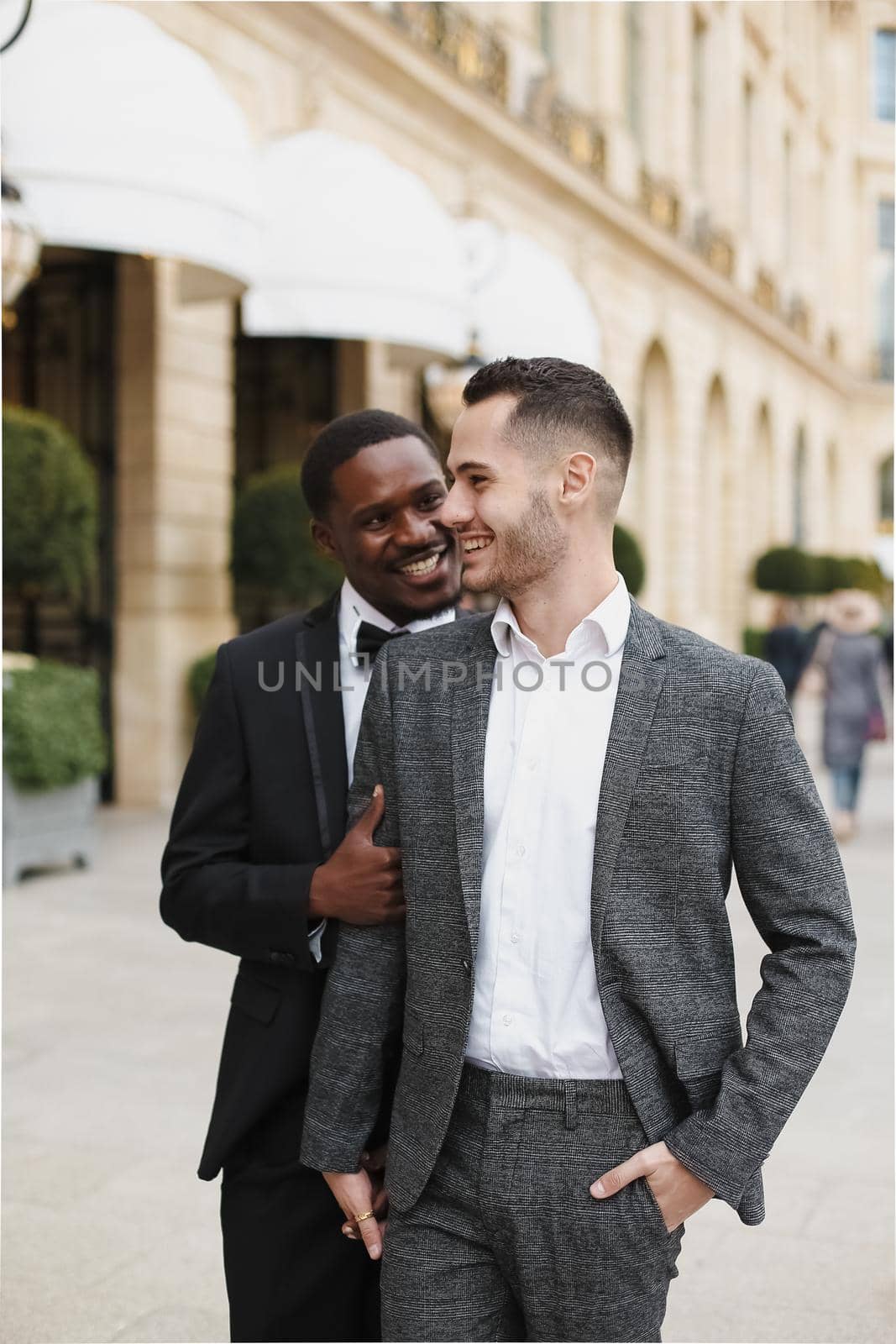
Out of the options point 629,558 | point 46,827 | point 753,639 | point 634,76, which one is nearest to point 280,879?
point 46,827

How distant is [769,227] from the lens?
3191cm

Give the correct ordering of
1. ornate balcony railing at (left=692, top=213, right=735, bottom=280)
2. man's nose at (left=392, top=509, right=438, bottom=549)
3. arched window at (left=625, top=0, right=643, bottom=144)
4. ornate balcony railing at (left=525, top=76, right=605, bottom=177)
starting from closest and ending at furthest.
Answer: man's nose at (left=392, top=509, right=438, bottom=549), ornate balcony railing at (left=525, top=76, right=605, bottom=177), arched window at (left=625, top=0, right=643, bottom=144), ornate balcony railing at (left=692, top=213, right=735, bottom=280)

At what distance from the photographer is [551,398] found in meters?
2.00

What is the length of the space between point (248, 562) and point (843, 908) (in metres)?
10.3

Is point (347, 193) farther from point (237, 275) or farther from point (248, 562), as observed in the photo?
point (248, 562)

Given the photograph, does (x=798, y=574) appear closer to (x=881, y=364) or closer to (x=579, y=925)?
(x=881, y=364)

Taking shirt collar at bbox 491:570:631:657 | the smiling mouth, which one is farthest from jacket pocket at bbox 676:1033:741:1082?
the smiling mouth

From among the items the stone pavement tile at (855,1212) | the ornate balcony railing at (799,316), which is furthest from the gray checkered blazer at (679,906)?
the ornate balcony railing at (799,316)

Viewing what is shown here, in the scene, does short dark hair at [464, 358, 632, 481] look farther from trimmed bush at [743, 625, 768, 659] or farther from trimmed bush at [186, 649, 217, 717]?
trimmed bush at [743, 625, 768, 659]

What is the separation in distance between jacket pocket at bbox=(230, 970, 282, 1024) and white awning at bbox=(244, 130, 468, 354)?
363 inches

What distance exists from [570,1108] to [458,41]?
1578cm

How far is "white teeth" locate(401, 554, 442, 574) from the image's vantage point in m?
2.49

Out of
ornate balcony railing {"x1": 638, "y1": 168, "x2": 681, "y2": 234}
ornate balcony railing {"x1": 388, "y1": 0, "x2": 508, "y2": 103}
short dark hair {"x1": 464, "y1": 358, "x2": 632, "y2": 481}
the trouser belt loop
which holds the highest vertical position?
ornate balcony railing {"x1": 638, "y1": 168, "x2": 681, "y2": 234}

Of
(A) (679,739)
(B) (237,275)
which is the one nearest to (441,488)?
(A) (679,739)
